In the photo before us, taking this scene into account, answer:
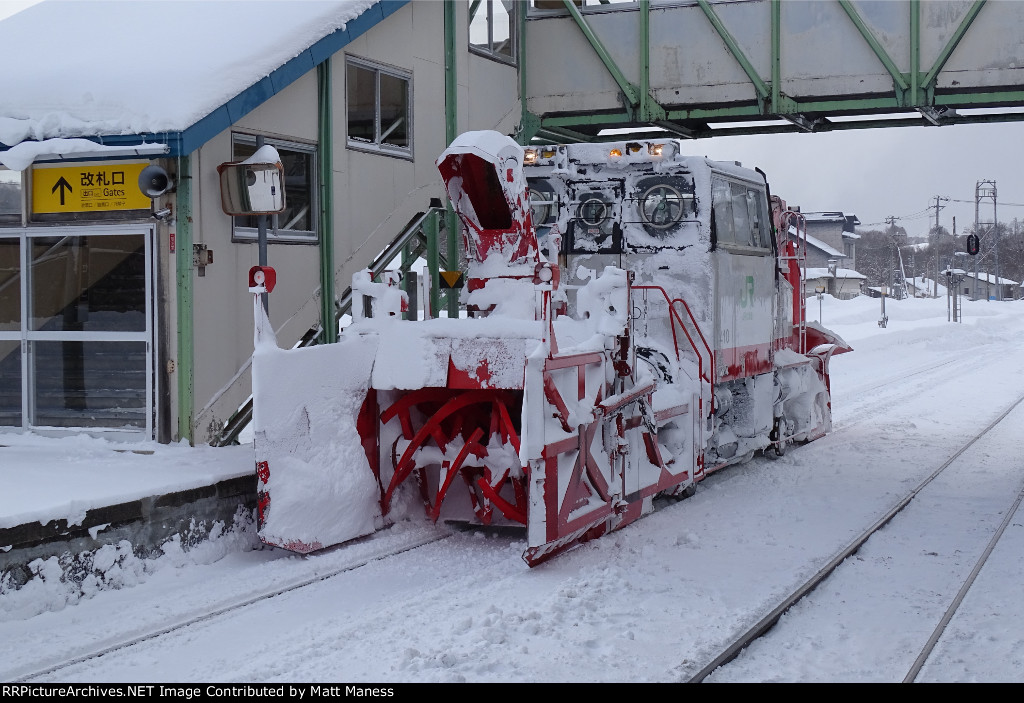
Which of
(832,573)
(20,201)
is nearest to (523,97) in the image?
(20,201)

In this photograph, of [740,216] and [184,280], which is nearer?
[184,280]

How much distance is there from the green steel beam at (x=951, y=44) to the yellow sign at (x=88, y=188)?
9777 millimetres

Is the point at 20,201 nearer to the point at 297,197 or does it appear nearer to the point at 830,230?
the point at 297,197

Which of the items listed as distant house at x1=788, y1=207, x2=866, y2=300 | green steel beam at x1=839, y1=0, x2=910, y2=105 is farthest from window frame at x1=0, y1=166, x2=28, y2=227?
distant house at x1=788, y1=207, x2=866, y2=300

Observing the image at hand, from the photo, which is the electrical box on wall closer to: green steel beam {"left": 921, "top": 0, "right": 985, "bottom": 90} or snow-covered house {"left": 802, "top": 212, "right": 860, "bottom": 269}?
green steel beam {"left": 921, "top": 0, "right": 985, "bottom": 90}

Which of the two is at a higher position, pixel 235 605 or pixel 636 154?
pixel 636 154

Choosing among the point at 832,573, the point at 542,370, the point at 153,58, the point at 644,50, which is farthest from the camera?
the point at 644,50

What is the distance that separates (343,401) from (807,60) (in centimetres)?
927

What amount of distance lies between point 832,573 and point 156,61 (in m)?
7.33

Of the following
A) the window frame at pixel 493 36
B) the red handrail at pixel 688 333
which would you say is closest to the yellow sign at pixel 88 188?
the red handrail at pixel 688 333

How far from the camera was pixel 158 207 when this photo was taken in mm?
9461

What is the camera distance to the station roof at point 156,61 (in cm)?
918

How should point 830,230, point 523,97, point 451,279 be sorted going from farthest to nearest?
point 830,230
point 523,97
point 451,279

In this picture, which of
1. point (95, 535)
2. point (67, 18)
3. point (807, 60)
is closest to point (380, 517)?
point (95, 535)
